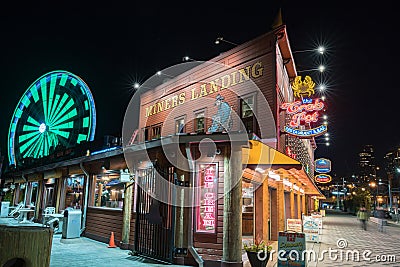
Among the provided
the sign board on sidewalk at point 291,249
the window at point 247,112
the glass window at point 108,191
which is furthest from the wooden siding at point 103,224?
the sign board on sidewalk at point 291,249

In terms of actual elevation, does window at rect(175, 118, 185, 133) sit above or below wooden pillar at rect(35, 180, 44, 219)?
above

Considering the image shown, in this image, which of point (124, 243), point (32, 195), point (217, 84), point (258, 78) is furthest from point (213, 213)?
point (32, 195)

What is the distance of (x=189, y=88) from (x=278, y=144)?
5.38 m

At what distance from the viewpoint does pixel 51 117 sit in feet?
91.4

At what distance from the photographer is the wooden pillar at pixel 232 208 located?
739 centimetres

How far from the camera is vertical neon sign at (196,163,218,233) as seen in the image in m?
8.02

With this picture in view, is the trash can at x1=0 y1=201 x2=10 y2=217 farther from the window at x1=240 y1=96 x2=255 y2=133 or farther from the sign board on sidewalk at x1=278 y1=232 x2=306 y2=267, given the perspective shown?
the sign board on sidewalk at x1=278 y1=232 x2=306 y2=267

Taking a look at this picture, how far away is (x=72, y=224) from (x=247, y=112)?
7700 mm

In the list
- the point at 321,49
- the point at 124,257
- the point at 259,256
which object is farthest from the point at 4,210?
the point at 321,49

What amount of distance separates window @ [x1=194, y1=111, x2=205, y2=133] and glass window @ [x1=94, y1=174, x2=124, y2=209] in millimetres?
3861

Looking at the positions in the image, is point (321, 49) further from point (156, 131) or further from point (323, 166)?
point (323, 166)

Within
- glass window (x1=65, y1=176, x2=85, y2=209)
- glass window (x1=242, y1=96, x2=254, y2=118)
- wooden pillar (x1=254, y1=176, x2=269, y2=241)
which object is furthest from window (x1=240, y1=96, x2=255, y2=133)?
glass window (x1=65, y1=176, x2=85, y2=209)

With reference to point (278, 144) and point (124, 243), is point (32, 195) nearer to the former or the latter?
point (124, 243)

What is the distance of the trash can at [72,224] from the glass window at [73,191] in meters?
3.44
